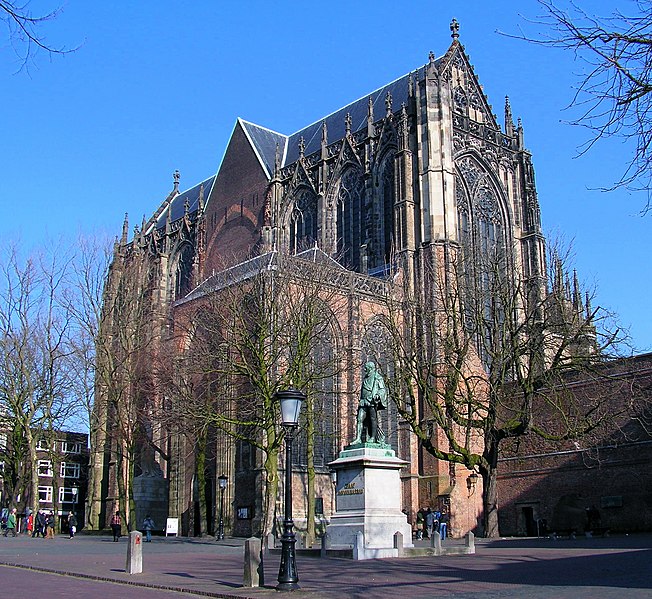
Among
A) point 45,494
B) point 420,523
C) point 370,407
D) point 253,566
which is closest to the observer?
point 253,566

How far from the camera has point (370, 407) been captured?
824 inches

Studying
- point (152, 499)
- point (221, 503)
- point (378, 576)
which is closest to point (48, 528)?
point (152, 499)

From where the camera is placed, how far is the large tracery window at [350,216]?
45969 millimetres

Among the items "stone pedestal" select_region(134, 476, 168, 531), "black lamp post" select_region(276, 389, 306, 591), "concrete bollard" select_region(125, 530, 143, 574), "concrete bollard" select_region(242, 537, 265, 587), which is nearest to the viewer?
"black lamp post" select_region(276, 389, 306, 591)

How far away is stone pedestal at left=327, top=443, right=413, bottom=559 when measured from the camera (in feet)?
63.9

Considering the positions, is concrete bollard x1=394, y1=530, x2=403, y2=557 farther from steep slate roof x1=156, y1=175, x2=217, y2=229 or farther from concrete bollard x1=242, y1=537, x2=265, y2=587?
steep slate roof x1=156, y1=175, x2=217, y2=229

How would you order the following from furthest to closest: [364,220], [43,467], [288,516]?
[43,467], [364,220], [288,516]

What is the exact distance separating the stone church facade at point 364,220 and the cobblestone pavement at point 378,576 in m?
15.9

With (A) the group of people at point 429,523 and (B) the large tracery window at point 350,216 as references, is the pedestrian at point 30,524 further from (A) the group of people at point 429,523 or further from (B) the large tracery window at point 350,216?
(B) the large tracery window at point 350,216

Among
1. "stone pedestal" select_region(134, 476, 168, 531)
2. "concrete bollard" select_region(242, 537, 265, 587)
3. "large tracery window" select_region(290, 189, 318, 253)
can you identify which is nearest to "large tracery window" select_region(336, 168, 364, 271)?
"large tracery window" select_region(290, 189, 318, 253)

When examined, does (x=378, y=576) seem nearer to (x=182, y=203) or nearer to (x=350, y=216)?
(x=350, y=216)

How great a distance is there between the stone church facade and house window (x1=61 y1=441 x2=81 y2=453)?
20657 millimetres

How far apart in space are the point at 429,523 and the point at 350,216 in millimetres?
21309

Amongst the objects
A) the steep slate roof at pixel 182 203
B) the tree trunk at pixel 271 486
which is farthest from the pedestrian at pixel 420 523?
the steep slate roof at pixel 182 203
